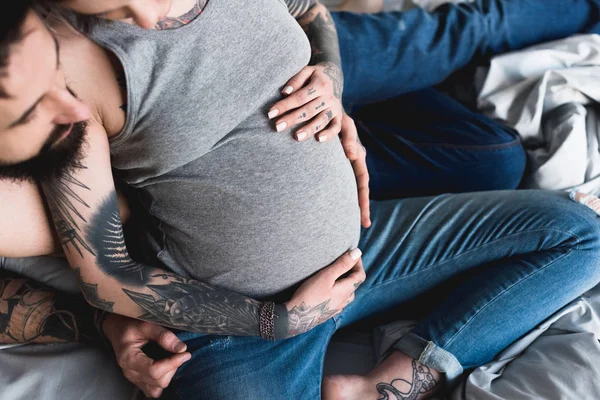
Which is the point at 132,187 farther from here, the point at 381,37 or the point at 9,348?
the point at 381,37

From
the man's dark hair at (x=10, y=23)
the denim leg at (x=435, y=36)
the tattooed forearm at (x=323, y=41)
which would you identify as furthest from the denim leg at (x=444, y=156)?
the man's dark hair at (x=10, y=23)

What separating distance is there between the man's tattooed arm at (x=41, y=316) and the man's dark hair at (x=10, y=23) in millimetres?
529

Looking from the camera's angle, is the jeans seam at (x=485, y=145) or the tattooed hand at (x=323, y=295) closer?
the tattooed hand at (x=323, y=295)

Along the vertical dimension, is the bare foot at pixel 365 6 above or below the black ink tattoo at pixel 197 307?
above

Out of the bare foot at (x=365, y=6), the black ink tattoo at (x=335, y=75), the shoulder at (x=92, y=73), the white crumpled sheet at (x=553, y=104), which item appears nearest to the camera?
the shoulder at (x=92, y=73)

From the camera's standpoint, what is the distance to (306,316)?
35.6 inches

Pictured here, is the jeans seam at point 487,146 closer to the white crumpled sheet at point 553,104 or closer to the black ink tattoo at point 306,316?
the white crumpled sheet at point 553,104

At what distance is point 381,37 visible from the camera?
1.33 metres

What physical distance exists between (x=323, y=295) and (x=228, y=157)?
28 centimetres

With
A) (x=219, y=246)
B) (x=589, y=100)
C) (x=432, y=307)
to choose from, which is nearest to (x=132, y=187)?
(x=219, y=246)

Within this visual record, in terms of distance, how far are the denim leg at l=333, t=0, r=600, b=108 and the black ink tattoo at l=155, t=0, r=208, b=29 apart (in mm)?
597

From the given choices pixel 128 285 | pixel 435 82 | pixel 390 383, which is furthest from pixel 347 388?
pixel 435 82

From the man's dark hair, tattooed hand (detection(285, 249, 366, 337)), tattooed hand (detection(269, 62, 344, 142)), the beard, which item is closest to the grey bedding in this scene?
tattooed hand (detection(285, 249, 366, 337))

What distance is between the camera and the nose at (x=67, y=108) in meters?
0.67
